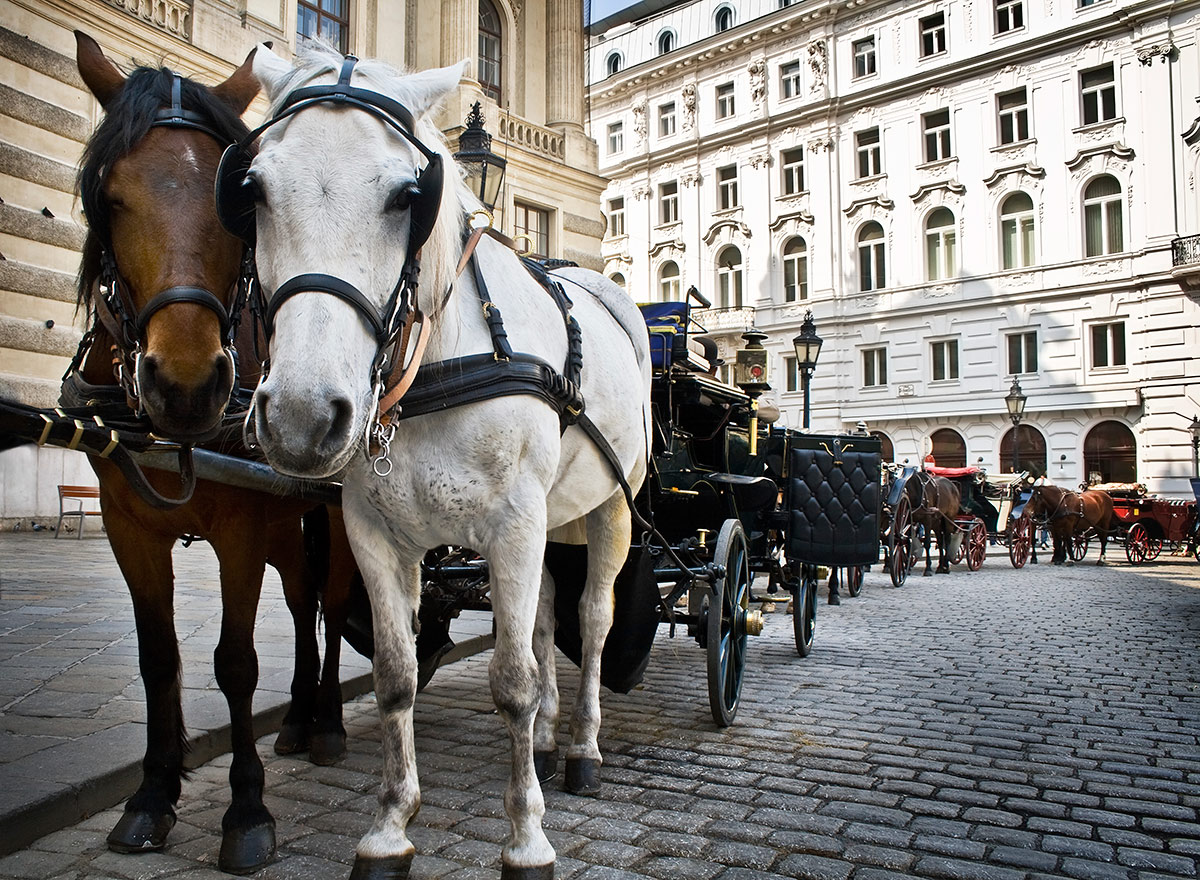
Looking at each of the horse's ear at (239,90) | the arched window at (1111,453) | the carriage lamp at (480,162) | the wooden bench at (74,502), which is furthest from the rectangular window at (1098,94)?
the horse's ear at (239,90)

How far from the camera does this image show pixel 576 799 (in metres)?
3.57

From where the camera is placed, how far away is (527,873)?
2.62m

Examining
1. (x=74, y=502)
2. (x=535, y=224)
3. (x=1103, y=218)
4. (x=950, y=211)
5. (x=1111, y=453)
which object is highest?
(x=950, y=211)

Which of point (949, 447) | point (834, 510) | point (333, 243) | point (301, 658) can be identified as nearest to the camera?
point (333, 243)

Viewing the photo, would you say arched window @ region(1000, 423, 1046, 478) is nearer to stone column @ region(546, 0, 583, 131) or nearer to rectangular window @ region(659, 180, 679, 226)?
rectangular window @ region(659, 180, 679, 226)

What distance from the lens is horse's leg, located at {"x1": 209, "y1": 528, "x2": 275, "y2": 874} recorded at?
9.53 feet

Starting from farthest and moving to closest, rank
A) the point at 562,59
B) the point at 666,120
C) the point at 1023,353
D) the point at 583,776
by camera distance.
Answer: the point at 666,120
the point at 1023,353
the point at 562,59
the point at 583,776

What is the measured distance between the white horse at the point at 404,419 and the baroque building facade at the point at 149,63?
→ 20.2ft

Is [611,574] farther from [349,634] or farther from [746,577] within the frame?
[746,577]

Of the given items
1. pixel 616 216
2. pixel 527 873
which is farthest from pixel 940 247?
pixel 527 873

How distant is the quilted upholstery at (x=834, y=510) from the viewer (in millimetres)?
6676

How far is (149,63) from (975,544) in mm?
15562

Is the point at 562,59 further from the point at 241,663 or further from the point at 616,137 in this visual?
the point at 616,137

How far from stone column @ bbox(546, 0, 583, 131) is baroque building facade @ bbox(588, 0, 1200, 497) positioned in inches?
572
